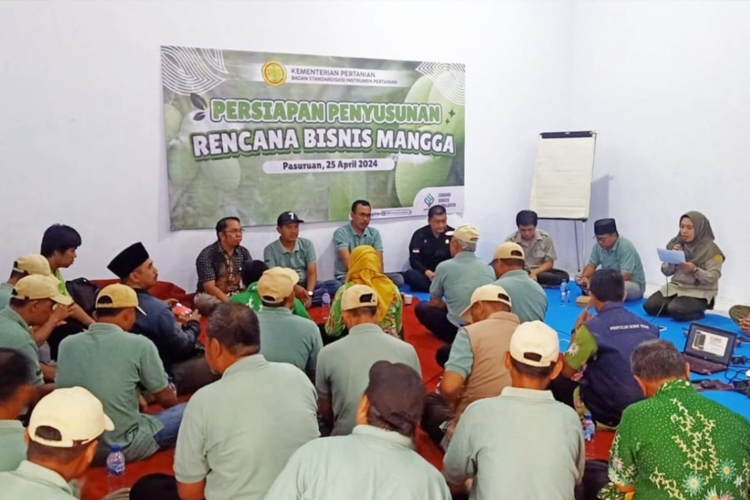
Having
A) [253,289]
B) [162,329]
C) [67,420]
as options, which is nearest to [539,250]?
[253,289]

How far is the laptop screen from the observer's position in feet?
14.1

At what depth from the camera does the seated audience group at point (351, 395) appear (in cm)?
171

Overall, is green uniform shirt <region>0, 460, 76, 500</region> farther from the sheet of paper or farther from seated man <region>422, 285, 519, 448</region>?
the sheet of paper

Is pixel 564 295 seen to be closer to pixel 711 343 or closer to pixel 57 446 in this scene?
pixel 711 343

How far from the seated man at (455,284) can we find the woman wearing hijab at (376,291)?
0.49 m

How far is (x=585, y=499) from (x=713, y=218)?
4843 millimetres

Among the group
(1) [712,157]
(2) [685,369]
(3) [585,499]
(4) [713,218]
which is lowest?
(3) [585,499]

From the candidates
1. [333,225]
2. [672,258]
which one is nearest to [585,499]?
[672,258]

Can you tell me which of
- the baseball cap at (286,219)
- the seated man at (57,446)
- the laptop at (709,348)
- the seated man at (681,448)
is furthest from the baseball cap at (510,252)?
the seated man at (57,446)

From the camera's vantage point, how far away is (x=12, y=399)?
7.13 ft

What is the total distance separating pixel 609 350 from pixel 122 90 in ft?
15.8

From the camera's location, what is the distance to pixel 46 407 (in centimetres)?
172

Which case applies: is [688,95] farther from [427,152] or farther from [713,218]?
[427,152]

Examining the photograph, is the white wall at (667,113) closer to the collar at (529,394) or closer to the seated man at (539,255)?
the seated man at (539,255)
